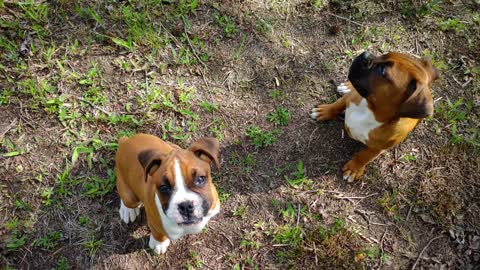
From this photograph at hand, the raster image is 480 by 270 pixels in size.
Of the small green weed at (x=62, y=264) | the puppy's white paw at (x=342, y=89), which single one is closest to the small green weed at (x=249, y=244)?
the small green weed at (x=62, y=264)

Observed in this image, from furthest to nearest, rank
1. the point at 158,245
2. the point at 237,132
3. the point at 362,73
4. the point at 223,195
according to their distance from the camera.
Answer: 1. the point at 237,132
2. the point at 223,195
3. the point at 158,245
4. the point at 362,73

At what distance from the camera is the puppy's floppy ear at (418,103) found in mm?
3760

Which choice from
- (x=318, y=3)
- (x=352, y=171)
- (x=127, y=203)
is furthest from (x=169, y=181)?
(x=318, y=3)

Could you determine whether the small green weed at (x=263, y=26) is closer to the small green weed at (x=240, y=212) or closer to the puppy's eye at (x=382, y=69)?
the puppy's eye at (x=382, y=69)

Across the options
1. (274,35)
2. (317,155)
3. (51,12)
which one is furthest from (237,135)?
(51,12)

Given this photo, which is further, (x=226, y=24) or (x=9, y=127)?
(x=226, y=24)

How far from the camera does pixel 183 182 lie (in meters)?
3.44

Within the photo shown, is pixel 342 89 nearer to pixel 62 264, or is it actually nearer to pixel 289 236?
pixel 289 236

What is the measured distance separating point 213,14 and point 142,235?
2654 mm

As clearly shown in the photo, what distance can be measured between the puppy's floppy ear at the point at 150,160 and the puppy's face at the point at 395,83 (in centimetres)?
183

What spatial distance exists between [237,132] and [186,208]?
189 cm

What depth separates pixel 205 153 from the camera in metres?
3.65

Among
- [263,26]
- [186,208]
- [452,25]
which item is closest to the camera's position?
[186,208]

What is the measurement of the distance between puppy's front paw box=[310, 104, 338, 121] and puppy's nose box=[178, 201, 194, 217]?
2.29 meters
